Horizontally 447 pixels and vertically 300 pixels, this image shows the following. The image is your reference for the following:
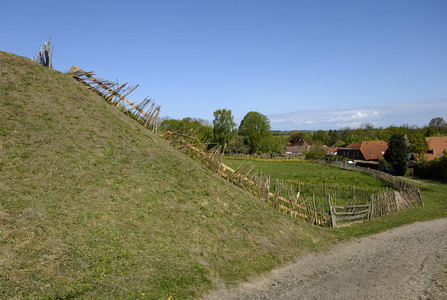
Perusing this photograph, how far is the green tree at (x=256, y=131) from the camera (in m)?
87.3

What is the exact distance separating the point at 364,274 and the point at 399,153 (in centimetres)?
4888

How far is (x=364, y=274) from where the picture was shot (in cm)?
1020

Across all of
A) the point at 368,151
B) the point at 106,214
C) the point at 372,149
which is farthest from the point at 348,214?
the point at 372,149

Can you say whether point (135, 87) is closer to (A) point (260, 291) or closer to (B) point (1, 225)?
(B) point (1, 225)

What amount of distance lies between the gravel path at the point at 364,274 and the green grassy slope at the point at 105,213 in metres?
0.72

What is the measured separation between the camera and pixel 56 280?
6.84m

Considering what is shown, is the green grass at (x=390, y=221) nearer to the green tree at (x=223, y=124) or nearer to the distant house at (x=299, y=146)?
the green tree at (x=223, y=124)

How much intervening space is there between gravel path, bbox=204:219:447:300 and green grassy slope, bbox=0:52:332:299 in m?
0.72

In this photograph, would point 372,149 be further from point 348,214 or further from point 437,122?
point 348,214

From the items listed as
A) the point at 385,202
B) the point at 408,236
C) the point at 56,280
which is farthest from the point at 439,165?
the point at 56,280

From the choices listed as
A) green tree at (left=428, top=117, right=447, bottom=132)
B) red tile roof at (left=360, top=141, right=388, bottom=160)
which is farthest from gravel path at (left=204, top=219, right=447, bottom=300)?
green tree at (left=428, top=117, right=447, bottom=132)

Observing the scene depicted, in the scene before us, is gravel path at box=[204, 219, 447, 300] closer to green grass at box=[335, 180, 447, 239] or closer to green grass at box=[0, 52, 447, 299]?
green grass at box=[0, 52, 447, 299]

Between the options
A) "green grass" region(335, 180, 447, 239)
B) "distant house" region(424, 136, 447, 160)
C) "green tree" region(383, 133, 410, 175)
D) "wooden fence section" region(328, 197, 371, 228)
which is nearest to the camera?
"green grass" region(335, 180, 447, 239)

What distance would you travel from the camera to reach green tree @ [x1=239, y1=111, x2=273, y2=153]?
87.3 m
